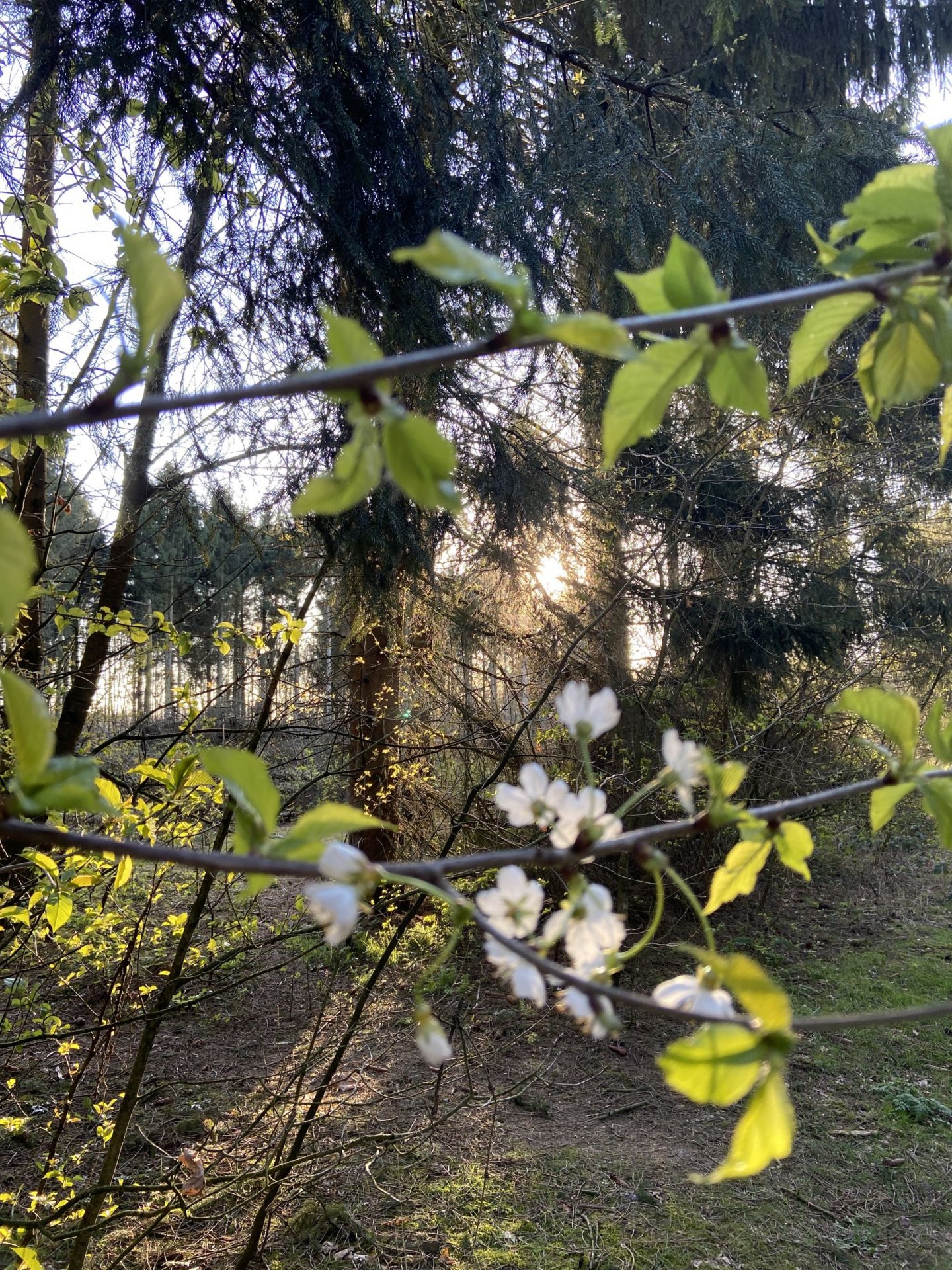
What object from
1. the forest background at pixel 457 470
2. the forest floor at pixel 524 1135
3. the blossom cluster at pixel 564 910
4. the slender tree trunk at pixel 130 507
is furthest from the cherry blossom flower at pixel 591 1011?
the slender tree trunk at pixel 130 507

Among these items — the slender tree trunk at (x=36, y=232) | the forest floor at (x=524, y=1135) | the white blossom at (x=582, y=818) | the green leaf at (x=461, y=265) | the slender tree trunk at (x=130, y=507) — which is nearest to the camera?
the green leaf at (x=461, y=265)

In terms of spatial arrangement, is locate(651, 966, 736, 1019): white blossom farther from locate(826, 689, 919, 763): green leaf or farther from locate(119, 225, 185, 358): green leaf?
locate(119, 225, 185, 358): green leaf

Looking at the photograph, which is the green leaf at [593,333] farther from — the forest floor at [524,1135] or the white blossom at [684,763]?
the forest floor at [524,1135]

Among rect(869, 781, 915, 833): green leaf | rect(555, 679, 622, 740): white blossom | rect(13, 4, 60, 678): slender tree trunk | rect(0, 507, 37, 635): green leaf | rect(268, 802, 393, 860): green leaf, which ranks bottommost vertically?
rect(869, 781, 915, 833): green leaf

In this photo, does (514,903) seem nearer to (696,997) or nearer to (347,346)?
(696,997)

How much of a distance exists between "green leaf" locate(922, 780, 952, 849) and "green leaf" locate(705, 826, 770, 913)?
0.07 m

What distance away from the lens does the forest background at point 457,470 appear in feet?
6.82

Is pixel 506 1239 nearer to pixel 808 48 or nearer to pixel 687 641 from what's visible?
pixel 687 641

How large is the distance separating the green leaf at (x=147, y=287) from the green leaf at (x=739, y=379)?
0.19 m

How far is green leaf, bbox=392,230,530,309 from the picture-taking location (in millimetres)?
221

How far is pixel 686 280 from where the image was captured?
0.28m

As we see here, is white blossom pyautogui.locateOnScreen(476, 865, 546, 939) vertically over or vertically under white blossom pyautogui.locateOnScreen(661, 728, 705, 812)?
under

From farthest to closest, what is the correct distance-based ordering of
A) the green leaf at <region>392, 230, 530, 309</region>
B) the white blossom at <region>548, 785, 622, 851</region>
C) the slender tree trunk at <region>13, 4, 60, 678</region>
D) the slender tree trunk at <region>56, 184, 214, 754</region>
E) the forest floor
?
the slender tree trunk at <region>56, 184, 214, 754</region>
the forest floor
the slender tree trunk at <region>13, 4, 60, 678</region>
the white blossom at <region>548, 785, 622, 851</region>
the green leaf at <region>392, 230, 530, 309</region>

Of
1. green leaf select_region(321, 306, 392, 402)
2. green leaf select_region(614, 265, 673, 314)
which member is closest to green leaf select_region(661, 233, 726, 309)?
green leaf select_region(614, 265, 673, 314)
